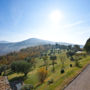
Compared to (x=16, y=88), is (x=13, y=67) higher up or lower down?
higher up

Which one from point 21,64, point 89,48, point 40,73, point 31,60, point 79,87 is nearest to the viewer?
point 79,87

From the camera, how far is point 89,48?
42.7 metres

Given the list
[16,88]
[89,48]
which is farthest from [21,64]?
[89,48]

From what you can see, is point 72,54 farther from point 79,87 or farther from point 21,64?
point 79,87

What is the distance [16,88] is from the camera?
1064 inches

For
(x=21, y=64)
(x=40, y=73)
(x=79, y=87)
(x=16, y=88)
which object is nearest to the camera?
(x=79, y=87)

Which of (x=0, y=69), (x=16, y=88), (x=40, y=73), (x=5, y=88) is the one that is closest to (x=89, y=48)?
(x=40, y=73)

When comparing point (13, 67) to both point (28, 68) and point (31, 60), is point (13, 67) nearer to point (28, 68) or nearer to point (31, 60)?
point (28, 68)

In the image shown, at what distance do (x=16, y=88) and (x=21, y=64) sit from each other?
40.8ft

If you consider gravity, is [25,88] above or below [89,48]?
below

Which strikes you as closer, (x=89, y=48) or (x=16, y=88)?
(x=16, y=88)

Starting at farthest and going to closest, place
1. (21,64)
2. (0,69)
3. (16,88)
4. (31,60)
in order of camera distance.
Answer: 1. (31,60)
2. (0,69)
3. (21,64)
4. (16,88)

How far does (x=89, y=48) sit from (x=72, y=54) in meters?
21.9

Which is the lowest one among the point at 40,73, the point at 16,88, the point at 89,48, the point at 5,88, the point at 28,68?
the point at 16,88
